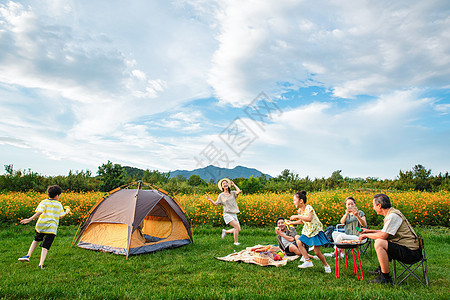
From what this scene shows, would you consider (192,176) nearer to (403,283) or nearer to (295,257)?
(295,257)

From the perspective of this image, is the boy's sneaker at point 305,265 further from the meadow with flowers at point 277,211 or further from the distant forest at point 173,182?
the distant forest at point 173,182

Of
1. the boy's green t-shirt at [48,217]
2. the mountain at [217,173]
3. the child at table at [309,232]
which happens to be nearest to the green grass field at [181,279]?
the child at table at [309,232]

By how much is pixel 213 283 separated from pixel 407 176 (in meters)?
22.4

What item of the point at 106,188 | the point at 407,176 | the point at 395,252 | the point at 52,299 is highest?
the point at 407,176

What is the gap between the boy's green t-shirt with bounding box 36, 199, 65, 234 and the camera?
19.2 feet

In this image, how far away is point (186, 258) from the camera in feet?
21.5

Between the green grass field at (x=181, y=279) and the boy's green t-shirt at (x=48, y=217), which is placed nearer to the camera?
the green grass field at (x=181, y=279)

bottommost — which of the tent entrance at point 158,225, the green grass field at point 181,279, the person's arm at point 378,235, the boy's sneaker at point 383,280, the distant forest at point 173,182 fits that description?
the green grass field at point 181,279

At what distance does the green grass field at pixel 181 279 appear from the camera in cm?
438

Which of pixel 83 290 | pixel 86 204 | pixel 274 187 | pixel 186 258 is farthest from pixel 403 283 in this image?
pixel 274 187

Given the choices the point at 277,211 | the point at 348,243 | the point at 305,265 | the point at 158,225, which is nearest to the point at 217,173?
the point at 277,211

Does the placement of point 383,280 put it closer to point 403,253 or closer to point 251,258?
point 403,253

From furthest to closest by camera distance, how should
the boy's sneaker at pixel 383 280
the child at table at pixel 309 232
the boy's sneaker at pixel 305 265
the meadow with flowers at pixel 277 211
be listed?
1. the meadow with flowers at pixel 277 211
2. the boy's sneaker at pixel 305 265
3. the child at table at pixel 309 232
4. the boy's sneaker at pixel 383 280

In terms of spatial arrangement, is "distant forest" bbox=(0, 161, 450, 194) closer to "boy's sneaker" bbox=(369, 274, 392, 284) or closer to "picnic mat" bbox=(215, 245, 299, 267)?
"picnic mat" bbox=(215, 245, 299, 267)
